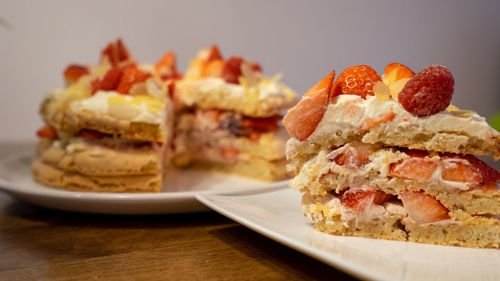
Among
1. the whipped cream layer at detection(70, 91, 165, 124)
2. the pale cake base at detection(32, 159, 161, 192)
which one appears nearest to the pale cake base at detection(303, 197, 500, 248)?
the pale cake base at detection(32, 159, 161, 192)

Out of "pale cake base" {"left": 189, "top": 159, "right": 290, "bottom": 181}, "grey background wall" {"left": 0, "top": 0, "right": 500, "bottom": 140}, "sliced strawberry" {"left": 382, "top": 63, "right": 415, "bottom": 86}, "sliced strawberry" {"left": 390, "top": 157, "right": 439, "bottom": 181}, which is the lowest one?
"pale cake base" {"left": 189, "top": 159, "right": 290, "bottom": 181}

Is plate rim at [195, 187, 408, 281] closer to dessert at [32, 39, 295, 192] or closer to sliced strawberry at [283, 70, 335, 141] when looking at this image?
sliced strawberry at [283, 70, 335, 141]

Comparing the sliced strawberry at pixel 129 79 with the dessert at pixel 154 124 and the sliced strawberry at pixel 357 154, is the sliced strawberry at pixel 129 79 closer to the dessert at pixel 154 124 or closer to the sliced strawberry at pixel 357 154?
the dessert at pixel 154 124

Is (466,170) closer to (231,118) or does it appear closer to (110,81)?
(231,118)

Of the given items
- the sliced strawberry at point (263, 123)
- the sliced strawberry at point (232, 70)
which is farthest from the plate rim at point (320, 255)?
the sliced strawberry at point (232, 70)

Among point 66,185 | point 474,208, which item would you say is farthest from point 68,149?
point 474,208

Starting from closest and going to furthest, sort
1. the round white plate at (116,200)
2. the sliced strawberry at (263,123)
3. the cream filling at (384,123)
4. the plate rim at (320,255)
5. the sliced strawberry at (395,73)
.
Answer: the plate rim at (320,255) → the cream filling at (384,123) → the sliced strawberry at (395,73) → the round white plate at (116,200) → the sliced strawberry at (263,123)
